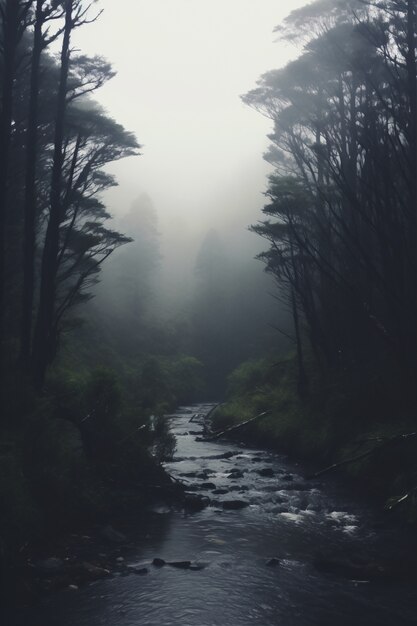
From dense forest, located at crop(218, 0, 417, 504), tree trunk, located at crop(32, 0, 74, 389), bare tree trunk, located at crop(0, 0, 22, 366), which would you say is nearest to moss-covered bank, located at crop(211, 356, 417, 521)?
A: dense forest, located at crop(218, 0, 417, 504)

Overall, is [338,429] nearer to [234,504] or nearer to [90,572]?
→ [234,504]

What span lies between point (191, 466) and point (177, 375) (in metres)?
24.1

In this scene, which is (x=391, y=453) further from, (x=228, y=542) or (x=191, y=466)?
(x=191, y=466)

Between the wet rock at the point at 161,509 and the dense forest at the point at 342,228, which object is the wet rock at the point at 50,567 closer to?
the wet rock at the point at 161,509

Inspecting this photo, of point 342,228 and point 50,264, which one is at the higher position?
point 342,228

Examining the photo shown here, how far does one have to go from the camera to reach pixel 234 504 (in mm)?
10656

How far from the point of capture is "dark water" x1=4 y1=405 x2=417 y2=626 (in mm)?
5898

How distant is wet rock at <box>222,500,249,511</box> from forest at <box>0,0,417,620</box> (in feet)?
3.39

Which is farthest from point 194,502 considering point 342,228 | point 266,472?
point 342,228

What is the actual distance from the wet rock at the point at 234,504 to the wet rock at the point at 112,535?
111 inches

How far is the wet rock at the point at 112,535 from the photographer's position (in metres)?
8.20

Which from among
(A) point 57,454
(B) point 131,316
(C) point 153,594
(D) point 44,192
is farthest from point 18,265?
(B) point 131,316

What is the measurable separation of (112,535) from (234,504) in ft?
10.5

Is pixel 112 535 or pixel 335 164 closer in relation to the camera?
pixel 112 535
